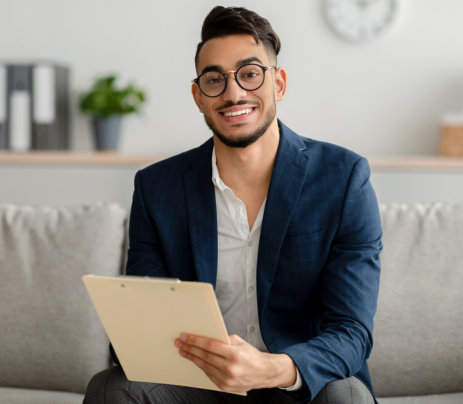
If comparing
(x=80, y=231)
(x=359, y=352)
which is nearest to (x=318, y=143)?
(x=359, y=352)

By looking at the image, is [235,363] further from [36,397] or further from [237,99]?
[36,397]

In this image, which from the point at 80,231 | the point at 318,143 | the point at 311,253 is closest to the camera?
the point at 311,253

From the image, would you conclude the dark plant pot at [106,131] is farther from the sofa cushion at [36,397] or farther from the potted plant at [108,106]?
the sofa cushion at [36,397]

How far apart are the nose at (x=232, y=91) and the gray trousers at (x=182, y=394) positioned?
24.3 inches

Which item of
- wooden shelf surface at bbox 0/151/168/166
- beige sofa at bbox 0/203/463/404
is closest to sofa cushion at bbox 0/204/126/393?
beige sofa at bbox 0/203/463/404

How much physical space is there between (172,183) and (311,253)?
1.22 feet

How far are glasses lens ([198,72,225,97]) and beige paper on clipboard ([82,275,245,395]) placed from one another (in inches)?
20.4

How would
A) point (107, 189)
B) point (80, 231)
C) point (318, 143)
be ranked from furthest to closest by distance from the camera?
point (107, 189) → point (80, 231) → point (318, 143)

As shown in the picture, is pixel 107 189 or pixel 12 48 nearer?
pixel 107 189

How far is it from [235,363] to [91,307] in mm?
723

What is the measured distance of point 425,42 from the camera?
3.28 m

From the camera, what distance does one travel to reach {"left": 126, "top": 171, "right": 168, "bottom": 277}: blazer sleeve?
1.50m

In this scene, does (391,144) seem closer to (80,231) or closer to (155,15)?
(155,15)

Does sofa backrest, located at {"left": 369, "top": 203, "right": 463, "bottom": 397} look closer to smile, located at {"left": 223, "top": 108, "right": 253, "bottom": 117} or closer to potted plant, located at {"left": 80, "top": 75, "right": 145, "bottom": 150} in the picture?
smile, located at {"left": 223, "top": 108, "right": 253, "bottom": 117}
